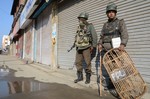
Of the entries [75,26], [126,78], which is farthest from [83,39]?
[75,26]

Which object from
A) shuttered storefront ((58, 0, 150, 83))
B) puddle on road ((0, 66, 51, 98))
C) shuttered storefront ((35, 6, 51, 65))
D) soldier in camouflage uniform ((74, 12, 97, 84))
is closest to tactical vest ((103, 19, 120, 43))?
shuttered storefront ((58, 0, 150, 83))

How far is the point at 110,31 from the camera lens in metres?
5.04

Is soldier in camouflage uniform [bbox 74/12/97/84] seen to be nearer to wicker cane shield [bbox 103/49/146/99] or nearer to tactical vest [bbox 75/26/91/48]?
Answer: tactical vest [bbox 75/26/91/48]

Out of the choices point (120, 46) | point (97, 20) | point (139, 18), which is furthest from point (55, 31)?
point (120, 46)

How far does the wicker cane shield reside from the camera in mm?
4227

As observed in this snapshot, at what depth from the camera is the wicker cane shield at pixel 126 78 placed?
4.23 m

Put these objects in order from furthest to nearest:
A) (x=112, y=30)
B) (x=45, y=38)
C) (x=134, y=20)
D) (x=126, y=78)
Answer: (x=45, y=38)
(x=134, y=20)
(x=112, y=30)
(x=126, y=78)

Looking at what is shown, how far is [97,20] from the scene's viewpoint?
743 cm

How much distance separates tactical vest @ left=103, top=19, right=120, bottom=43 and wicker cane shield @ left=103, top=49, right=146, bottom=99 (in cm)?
70

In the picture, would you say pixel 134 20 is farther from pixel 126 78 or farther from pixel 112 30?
pixel 126 78

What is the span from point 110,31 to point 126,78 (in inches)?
49.1

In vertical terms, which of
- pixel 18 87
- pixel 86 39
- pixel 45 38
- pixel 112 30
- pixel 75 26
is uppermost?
pixel 75 26

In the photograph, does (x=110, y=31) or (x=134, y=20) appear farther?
(x=134, y=20)

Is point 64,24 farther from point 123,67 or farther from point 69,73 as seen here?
point 123,67
